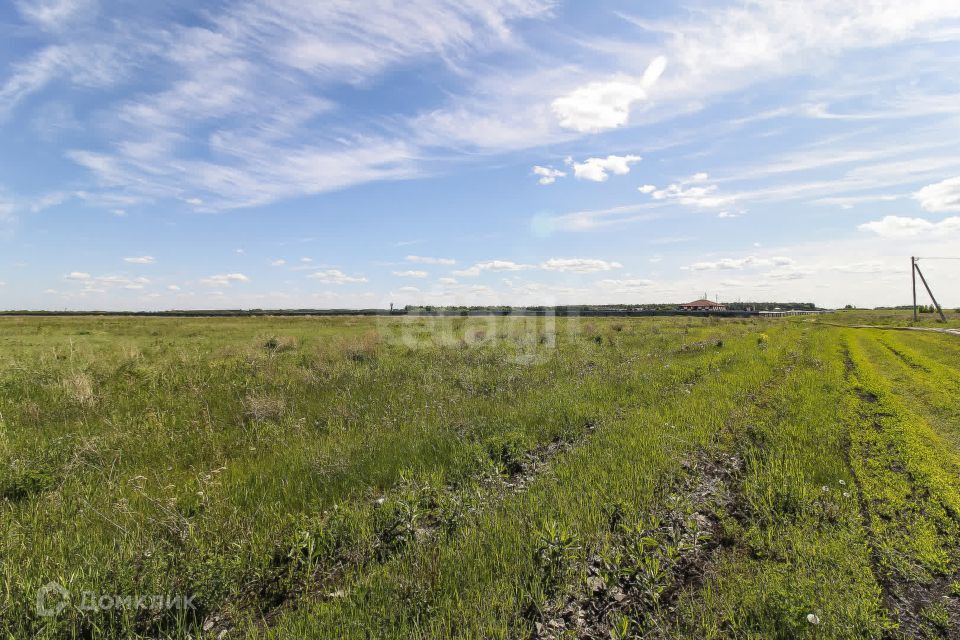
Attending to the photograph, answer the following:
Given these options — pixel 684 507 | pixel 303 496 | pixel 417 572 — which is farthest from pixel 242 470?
pixel 684 507

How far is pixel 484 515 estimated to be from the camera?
198 inches

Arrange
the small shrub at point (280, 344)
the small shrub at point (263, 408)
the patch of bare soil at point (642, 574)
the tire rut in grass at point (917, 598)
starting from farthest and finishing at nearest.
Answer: the small shrub at point (280, 344)
the small shrub at point (263, 408)
the patch of bare soil at point (642, 574)
the tire rut in grass at point (917, 598)

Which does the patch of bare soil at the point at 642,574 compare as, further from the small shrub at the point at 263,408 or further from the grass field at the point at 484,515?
the small shrub at the point at 263,408

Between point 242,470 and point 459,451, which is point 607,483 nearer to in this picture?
point 459,451

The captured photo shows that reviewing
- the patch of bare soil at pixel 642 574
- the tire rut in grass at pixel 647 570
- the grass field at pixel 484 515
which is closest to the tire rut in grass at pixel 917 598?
the grass field at pixel 484 515

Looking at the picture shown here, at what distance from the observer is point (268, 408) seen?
10.1 m

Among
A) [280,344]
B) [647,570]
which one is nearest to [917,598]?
[647,570]

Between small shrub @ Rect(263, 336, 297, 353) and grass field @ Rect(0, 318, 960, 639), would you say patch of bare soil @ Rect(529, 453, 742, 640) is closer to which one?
grass field @ Rect(0, 318, 960, 639)

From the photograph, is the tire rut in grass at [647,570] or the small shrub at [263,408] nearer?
the tire rut in grass at [647,570]

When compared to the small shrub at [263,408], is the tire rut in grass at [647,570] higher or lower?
Result: lower

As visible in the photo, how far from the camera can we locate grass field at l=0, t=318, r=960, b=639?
11.4 ft

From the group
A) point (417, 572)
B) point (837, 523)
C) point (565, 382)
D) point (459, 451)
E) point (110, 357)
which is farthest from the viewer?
point (110, 357)

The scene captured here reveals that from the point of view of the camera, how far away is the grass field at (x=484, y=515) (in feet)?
11.4

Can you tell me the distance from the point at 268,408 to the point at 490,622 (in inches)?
Result: 346
